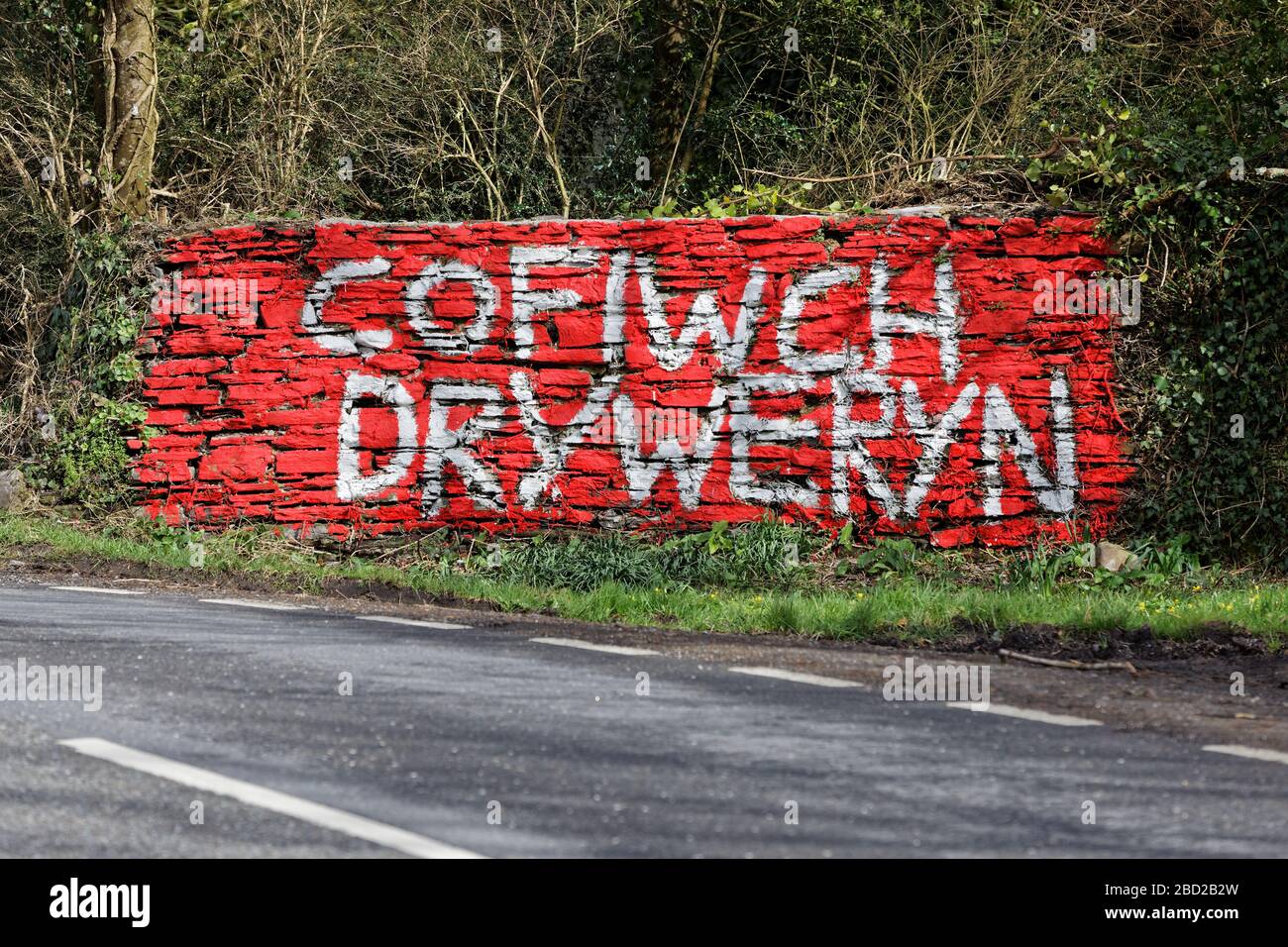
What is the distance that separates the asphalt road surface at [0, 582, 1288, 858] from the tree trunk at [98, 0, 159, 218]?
989cm

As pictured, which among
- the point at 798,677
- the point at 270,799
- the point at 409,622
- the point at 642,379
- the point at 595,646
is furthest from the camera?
the point at 642,379

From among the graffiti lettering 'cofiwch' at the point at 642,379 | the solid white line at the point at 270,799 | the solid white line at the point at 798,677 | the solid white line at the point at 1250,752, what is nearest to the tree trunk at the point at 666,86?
the graffiti lettering 'cofiwch' at the point at 642,379

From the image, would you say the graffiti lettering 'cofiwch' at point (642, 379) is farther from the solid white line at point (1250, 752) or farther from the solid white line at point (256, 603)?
the solid white line at point (1250, 752)

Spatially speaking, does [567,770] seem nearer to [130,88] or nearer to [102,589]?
[102,589]

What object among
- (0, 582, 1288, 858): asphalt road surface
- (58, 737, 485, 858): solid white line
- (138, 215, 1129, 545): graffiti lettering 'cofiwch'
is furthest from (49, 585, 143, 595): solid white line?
(58, 737, 485, 858): solid white line

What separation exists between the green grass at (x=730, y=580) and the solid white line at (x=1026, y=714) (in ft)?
7.31

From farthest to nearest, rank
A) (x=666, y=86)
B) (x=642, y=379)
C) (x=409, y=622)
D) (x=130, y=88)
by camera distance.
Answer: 1. (x=666, y=86)
2. (x=130, y=88)
3. (x=642, y=379)
4. (x=409, y=622)

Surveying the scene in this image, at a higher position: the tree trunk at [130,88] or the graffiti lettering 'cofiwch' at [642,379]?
the tree trunk at [130,88]

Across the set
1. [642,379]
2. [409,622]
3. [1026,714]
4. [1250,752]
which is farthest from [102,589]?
[1250,752]

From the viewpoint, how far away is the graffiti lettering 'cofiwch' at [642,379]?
38.5ft

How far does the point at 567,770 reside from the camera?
16.2 feet

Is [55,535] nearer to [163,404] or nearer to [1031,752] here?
[163,404]

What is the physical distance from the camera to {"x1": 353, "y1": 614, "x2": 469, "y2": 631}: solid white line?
8.73m

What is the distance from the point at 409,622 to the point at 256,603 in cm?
148
